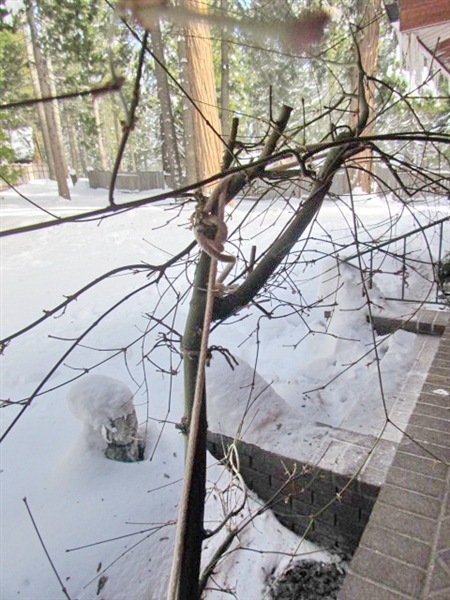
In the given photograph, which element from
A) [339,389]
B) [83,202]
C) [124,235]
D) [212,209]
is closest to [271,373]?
[339,389]

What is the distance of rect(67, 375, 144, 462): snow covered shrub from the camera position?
2.58m

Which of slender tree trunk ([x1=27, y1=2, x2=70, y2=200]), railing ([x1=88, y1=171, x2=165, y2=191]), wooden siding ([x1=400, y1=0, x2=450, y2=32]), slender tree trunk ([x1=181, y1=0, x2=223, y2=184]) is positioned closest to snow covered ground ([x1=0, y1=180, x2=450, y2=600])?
wooden siding ([x1=400, y1=0, x2=450, y2=32])

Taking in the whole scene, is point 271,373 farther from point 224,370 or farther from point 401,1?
point 401,1

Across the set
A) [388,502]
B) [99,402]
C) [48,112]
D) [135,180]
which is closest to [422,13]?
[388,502]

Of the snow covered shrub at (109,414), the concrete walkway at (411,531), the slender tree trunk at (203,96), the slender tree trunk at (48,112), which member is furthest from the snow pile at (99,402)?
the slender tree trunk at (48,112)

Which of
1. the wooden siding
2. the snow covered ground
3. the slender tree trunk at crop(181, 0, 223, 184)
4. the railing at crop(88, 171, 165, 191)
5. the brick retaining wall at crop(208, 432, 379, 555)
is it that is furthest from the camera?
the railing at crop(88, 171, 165, 191)

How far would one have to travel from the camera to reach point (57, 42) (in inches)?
475

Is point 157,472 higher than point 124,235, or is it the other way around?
point 124,235

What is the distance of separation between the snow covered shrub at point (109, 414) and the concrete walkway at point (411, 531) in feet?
5.19

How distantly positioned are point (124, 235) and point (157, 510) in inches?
291

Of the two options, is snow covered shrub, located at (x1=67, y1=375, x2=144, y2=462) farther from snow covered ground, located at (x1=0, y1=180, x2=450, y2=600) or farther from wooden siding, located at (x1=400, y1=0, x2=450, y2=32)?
wooden siding, located at (x1=400, y1=0, x2=450, y2=32)

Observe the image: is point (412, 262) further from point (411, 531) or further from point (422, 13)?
point (411, 531)

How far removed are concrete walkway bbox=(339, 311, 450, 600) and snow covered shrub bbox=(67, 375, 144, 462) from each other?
62.2 inches

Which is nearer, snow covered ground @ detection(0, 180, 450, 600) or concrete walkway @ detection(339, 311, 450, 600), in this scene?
concrete walkway @ detection(339, 311, 450, 600)
